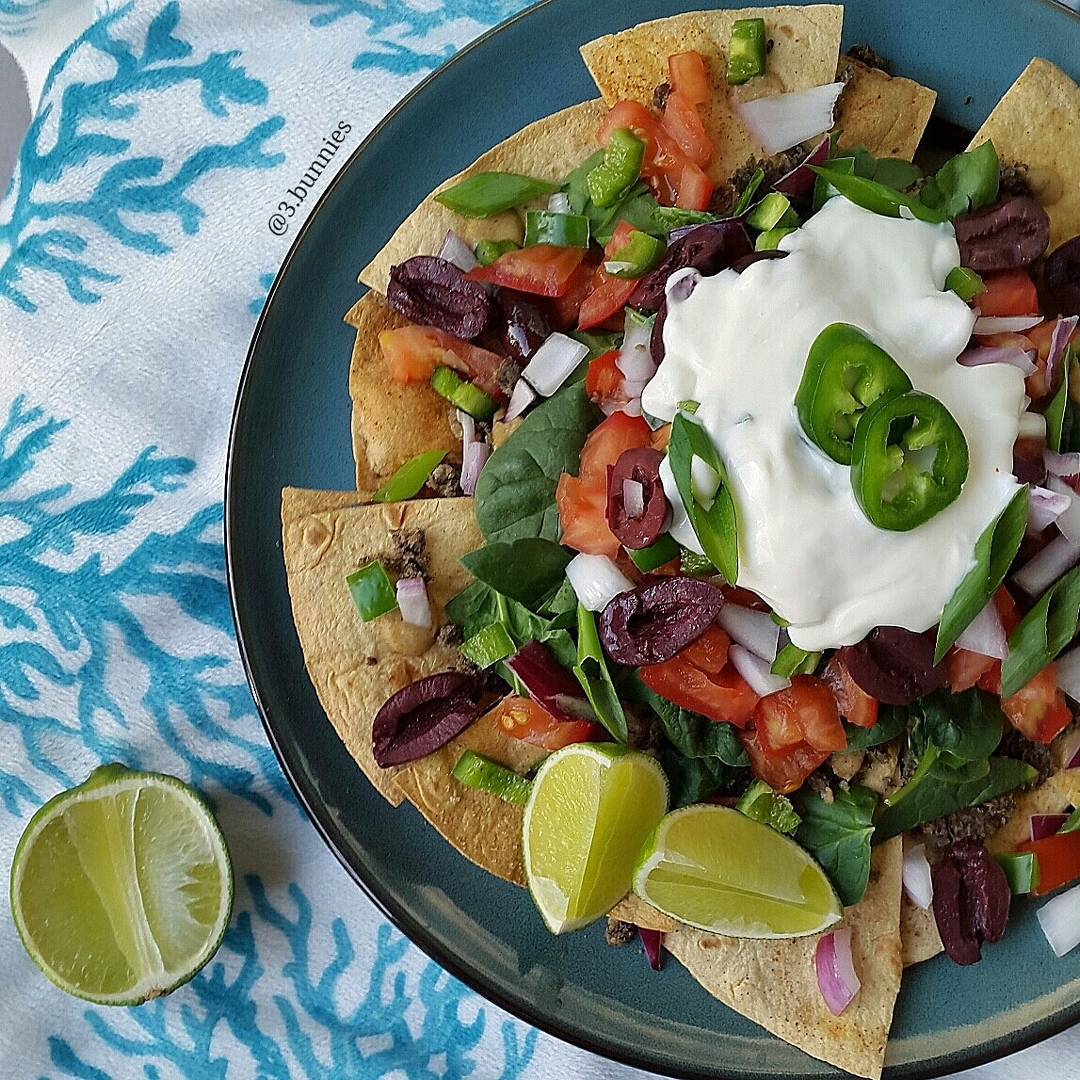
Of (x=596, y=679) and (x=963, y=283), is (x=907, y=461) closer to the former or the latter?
(x=963, y=283)

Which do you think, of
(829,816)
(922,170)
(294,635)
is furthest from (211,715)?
(922,170)

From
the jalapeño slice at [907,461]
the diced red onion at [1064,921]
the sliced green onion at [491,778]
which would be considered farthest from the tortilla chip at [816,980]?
the jalapeño slice at [907,461]

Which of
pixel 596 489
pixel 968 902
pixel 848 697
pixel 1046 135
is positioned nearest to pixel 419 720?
pixel 596 489

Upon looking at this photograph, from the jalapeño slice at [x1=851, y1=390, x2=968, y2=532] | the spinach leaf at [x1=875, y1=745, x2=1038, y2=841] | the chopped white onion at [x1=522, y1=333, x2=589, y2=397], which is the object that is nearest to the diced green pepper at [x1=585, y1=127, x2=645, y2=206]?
the chopped white onion at [x1=522, y1=333, x2=589, y2=397]

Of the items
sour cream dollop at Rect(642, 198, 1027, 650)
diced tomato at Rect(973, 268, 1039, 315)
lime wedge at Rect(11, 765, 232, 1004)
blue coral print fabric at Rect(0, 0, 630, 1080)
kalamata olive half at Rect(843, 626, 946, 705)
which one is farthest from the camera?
blue coral print fabric at Rect(0, 0, 630, 1080)

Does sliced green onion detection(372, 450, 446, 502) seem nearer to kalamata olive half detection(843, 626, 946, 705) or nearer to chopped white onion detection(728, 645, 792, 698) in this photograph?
chopped white onion detection(728, 645, 792, 698)

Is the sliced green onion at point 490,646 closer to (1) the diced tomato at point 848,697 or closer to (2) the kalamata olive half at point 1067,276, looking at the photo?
(1) the diced tomato at point 848,697

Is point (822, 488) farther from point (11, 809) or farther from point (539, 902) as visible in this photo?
point (11, 809)
